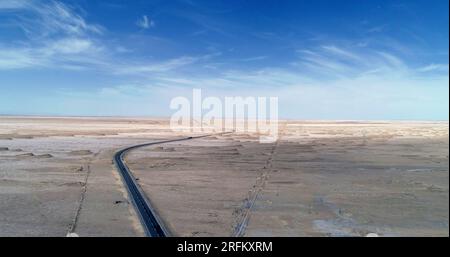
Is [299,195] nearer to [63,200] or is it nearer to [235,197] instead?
[235,197]

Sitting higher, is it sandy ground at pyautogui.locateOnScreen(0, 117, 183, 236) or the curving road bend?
sandy ground at pyautogui.locateOnScreen(0, 117, 183, 236)

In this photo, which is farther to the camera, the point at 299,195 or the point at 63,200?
the point at 299,195

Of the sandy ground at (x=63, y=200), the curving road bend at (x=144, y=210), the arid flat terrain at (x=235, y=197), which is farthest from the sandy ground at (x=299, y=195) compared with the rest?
the sandy ground at (x=63, y=200)

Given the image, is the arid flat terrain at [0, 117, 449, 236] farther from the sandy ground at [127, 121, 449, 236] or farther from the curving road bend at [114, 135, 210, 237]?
the curving road bend at [114, 135, 210, 237]

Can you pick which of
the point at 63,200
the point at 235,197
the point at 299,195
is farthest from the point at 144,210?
the point at 299,195

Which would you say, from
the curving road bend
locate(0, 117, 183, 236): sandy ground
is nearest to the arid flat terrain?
locate(0, 117, 183, 236): sandy ground

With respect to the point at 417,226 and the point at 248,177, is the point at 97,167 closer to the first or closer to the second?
the point at 248,177

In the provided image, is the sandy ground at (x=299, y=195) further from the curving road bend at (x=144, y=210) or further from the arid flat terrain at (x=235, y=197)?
the curving road bend at (x=144, y=210)

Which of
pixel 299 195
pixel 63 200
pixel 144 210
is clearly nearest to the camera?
pixel 144 210

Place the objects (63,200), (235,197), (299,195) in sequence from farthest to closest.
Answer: (299,195) → (235,197) → (63,200)
